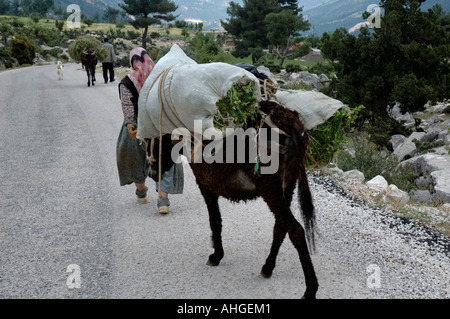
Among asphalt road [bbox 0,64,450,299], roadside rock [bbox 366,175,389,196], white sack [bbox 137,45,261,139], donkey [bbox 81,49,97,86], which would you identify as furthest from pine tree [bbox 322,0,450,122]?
white sack [bbox 137,45,261,139]

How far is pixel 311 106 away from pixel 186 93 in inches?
40.2

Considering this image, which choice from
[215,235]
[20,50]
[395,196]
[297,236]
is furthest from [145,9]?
[297,236]

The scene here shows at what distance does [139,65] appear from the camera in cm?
489

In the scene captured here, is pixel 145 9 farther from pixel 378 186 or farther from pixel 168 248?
pixel 168 248

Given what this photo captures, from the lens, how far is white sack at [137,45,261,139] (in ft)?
10.6

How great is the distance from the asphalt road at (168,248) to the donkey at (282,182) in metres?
0.43

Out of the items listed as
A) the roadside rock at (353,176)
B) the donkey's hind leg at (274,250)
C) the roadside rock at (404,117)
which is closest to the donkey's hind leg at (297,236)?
the donkey's hind leg at (274,250)

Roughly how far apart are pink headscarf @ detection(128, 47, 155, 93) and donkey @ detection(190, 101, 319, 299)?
1.68 m

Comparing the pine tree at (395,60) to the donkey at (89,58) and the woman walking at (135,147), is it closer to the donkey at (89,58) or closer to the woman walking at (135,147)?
the donkey at (89,58)

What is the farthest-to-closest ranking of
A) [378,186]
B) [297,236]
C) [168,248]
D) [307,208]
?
[378,186], [168,248], [307,208], [297,236]

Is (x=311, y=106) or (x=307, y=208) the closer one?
(x=311, y=106)

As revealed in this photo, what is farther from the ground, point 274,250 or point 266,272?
point 274,250

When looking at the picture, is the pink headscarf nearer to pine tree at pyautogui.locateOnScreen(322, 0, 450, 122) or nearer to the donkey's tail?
the donkey's tail

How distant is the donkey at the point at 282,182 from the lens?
3268mm
